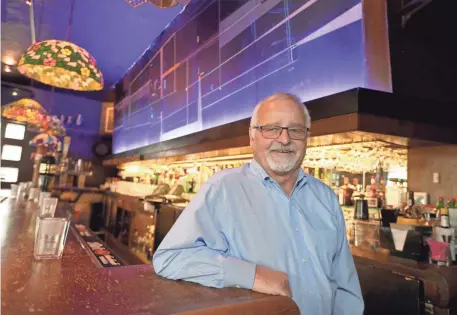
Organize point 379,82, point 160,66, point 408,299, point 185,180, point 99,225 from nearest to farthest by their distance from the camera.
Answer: point 408,299 → point 379,82 → point 185,180 → point 160,66 → point 99,225

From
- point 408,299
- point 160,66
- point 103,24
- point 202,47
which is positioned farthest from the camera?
point 160,66

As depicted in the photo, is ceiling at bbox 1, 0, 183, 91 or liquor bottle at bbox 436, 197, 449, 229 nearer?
liquor bottle at bbox 436, 197, 449, 229

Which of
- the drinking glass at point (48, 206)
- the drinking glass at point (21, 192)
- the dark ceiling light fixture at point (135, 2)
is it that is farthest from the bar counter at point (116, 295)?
the drinking glass at point (21, 192)

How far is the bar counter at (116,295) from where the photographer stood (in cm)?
55

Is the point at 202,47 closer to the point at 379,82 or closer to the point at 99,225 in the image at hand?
the point at 379,82

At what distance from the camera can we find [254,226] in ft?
3.41

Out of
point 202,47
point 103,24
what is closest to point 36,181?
point 103,24

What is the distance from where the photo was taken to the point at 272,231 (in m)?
1.05

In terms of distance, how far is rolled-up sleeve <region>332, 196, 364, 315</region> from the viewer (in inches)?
44.4

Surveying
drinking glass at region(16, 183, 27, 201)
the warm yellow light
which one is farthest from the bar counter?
the warm yellow light

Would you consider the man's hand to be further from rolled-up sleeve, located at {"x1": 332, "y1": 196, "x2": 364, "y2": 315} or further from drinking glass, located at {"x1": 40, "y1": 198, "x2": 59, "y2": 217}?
drinking glass, located at {"x1": 40, "y1": 198, "x2": 59, "y2": 217}

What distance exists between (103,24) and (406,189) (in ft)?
15.0

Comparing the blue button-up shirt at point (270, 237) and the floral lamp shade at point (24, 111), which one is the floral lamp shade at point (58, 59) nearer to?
the floral lamp shade at point (24, 111)

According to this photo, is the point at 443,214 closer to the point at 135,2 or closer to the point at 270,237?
the point at 270,237
